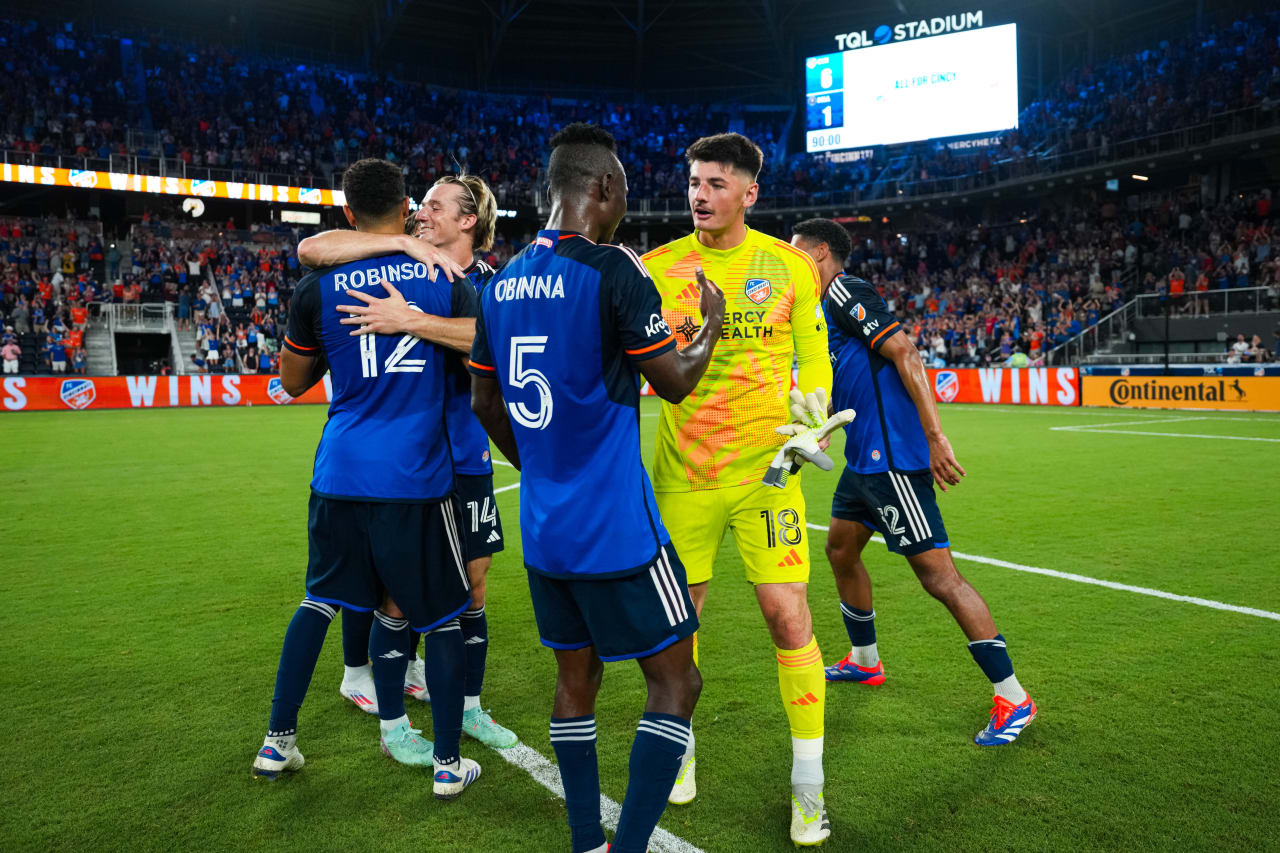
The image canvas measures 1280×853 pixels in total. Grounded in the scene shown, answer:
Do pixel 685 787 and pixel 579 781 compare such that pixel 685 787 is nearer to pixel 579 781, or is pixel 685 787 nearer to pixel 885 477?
pixel 579 781

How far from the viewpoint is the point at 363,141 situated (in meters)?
40.5

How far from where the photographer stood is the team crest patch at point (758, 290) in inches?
137

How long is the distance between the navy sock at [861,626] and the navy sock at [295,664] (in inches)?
99.2

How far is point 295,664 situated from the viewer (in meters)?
3.52

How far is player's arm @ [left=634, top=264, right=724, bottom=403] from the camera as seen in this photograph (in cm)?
253

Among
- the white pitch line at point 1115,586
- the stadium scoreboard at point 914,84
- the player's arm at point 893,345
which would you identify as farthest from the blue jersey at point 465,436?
the stadium scoreboard at point 914,84

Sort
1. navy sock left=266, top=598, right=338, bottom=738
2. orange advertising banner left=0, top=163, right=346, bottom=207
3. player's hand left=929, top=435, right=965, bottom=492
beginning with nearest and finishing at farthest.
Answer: navy sock left=266, top=598, right=338, bottom=738 < player's hand left=929, top=435, right=965, bottom=492 < orange advertising banner left=0, top=163, right=346, bottom=207

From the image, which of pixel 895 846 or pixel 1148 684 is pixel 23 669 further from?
pixel 1148 684

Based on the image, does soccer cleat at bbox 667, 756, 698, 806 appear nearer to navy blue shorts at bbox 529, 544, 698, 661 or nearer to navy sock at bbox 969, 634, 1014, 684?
navy blue shorts at bbox 529, 544, 698, 661

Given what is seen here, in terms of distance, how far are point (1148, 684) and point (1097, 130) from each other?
3600 centimetres

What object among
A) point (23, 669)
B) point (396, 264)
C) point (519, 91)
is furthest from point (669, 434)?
point (519, 91)

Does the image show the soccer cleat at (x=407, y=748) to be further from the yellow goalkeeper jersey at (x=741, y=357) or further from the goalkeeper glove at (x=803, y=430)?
the goalkeeper glove at (x=803, y=430)

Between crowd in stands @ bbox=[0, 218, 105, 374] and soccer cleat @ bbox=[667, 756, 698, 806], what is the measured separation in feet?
101

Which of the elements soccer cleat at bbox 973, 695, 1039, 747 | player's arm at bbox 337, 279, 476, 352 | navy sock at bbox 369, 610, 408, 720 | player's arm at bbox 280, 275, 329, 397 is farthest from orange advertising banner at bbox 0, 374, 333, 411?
soccer cleat at bbox 973, 695, 1039, 747
